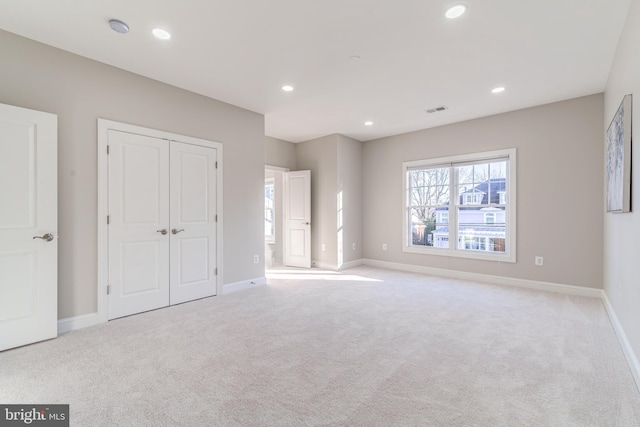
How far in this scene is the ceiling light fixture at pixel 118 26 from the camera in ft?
8.17

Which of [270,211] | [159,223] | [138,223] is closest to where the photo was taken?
[138,223]

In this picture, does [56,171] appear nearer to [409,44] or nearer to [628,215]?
[409,44]

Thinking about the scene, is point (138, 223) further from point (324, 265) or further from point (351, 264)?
point (351, 264)

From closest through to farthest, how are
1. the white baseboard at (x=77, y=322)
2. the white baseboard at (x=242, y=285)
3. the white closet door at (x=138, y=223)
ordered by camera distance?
the white baseboard at (x=77, y=322) → the white closet door at (x=138, y=223) → the white baseboard at (x=242, y=285)

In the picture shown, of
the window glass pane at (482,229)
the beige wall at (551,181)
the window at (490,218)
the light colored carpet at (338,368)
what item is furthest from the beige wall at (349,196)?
the light colored carpet at (338,368)

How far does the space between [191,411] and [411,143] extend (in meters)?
5.56

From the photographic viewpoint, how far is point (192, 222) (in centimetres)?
394

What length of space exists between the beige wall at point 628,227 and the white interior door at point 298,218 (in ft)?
15.1

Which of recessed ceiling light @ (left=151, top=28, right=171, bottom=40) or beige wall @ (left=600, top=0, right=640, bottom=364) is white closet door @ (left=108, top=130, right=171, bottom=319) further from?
beige wall @ (left=600, top=0, right=640, bottom=364)

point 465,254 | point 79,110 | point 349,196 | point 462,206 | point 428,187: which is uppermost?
point 79,110

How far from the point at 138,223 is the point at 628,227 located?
4746mm

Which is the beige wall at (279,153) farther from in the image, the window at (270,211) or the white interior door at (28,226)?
the white interior door at (28,226)

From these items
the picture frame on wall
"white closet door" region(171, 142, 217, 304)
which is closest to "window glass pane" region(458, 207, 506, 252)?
the picture frame on wall

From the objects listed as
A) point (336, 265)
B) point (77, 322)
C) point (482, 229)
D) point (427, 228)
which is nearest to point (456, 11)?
point (482, 229)
